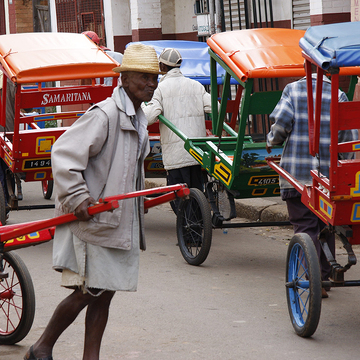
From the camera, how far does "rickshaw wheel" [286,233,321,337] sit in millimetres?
4223

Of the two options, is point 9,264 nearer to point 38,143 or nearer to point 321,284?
point 321,284

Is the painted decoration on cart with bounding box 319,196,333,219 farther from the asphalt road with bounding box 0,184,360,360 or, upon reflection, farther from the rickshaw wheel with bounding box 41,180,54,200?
the rickshaw wheel with bounding box 41,180,54,200

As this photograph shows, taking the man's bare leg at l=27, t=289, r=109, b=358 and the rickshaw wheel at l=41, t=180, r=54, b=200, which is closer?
the man's bare leg at l=27, t=289, r=109, b=358

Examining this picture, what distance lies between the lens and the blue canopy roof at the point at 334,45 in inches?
154

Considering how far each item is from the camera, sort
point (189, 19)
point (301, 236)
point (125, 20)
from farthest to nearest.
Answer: point (125, 20)
point (189, 19)
point (301, 236)

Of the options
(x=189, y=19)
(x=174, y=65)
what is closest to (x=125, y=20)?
(x=189, y=19)

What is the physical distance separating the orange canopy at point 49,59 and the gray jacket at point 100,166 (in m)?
3.49

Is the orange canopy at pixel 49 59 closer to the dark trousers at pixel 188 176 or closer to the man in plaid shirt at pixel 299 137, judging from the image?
the dark trousers at pixel 188 176

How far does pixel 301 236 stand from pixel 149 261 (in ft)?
7.75

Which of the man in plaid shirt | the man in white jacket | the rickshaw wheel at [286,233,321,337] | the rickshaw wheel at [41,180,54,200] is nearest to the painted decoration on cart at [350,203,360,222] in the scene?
the rickshaw wheel at [286,233,321,337]

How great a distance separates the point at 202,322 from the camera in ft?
15.6

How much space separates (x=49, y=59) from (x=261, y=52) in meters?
2.50

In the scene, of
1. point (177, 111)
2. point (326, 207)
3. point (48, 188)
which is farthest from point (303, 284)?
point (48, 188)

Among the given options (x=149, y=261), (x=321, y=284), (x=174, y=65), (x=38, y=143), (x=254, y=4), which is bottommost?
(x=149, y=261)
